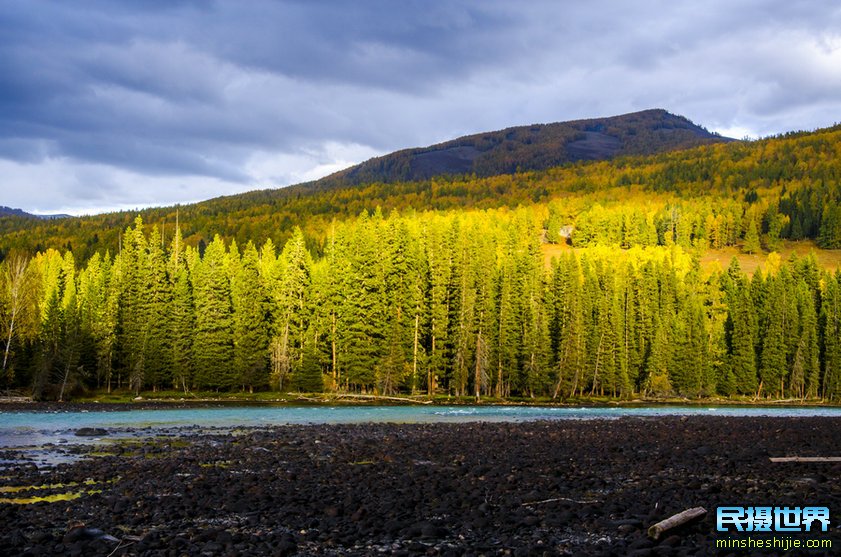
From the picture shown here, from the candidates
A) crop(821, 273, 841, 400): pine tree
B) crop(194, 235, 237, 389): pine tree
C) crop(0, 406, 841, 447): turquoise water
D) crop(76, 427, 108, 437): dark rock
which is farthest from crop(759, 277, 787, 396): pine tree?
crop(76, 427, 108, 437): dark rock

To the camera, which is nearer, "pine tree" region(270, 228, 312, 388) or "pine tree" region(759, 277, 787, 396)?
"pine tree" region(270, 228, 312, 388)

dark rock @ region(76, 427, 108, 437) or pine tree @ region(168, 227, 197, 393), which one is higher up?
pine tree @ region(168, 227, 197, 393)

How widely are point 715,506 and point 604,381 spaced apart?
226 feet

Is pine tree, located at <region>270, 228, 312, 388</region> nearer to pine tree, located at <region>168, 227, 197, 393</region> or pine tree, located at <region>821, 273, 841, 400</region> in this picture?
pine tree, located at <region>168, 227, 197, 393</region>

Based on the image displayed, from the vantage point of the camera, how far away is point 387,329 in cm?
6862

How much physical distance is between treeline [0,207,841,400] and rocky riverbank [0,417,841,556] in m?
39.9

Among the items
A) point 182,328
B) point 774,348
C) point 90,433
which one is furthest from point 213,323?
point 774,348

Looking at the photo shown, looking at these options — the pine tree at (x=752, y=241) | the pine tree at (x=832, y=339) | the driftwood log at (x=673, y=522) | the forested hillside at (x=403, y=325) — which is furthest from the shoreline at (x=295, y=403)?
the pine tree at (x=752, y=241)

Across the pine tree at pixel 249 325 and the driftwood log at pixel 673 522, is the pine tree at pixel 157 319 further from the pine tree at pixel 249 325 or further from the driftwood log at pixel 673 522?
the driftwood log at pixel 673 522

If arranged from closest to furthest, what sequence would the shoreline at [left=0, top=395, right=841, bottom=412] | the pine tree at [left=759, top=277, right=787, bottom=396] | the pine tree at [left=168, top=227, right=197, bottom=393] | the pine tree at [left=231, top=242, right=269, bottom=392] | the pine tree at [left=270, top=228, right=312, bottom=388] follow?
1. the shoreline at [left=0, top=395, right=841, bottom=412]
2. the pine tree at [left=168, top=227, right=197, bottom=393]
3. the pine tree at [left=231, top=242, right=269, bottom=392]
4. the pine tree at [left=270, top=228, right=312, bottom=388]
5. the pine tree at [left=759, top=277, right=787, bottom=396]

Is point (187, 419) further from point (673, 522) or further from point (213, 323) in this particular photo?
point (673, 522)

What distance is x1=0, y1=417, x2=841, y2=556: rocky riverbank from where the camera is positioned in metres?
11.2

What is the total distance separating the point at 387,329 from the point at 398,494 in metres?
53.3

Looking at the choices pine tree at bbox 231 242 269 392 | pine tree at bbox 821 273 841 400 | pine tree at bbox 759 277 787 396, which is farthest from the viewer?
pine tree at bbox 759 277 787 396
